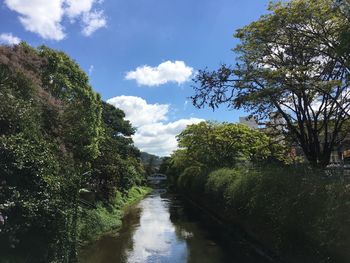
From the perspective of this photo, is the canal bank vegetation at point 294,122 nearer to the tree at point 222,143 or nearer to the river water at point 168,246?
the river water at point 168,246

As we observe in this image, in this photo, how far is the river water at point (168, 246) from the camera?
15273mm

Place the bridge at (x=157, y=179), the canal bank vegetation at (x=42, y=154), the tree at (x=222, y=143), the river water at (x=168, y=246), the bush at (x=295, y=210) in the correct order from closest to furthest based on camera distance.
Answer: the canal bank vegetation at (x=42, y=154)
the bush at (x=295, y=210)
the river water at (x=168, y=246)
the tree at (x=222, y=143)
the bridge at (x=157, y=179)

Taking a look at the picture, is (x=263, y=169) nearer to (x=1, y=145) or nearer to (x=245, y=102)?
(x=245, y=102)

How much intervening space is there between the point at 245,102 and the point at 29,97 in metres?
8.17

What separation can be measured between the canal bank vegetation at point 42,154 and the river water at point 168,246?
1393mm

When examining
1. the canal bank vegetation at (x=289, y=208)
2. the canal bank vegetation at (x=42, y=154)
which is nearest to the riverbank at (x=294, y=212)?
the canal bank vegetation at (x=289, y=208)

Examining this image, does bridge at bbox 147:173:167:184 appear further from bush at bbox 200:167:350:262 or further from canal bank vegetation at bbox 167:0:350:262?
bush at bbox 200:167:350:262

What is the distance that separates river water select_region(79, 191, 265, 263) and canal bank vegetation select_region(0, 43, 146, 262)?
1.39 meters

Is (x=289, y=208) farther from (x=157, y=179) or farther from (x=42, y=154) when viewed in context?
(x=157, y=179)

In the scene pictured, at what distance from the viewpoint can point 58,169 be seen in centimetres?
1129

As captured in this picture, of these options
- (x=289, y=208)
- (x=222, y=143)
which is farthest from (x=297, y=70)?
(x=222, y=143)

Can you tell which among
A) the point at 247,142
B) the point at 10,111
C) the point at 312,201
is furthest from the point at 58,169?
the point at 247,142

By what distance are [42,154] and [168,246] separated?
344 inches

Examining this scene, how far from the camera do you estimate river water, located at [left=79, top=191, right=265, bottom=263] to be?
15273 millimetres
